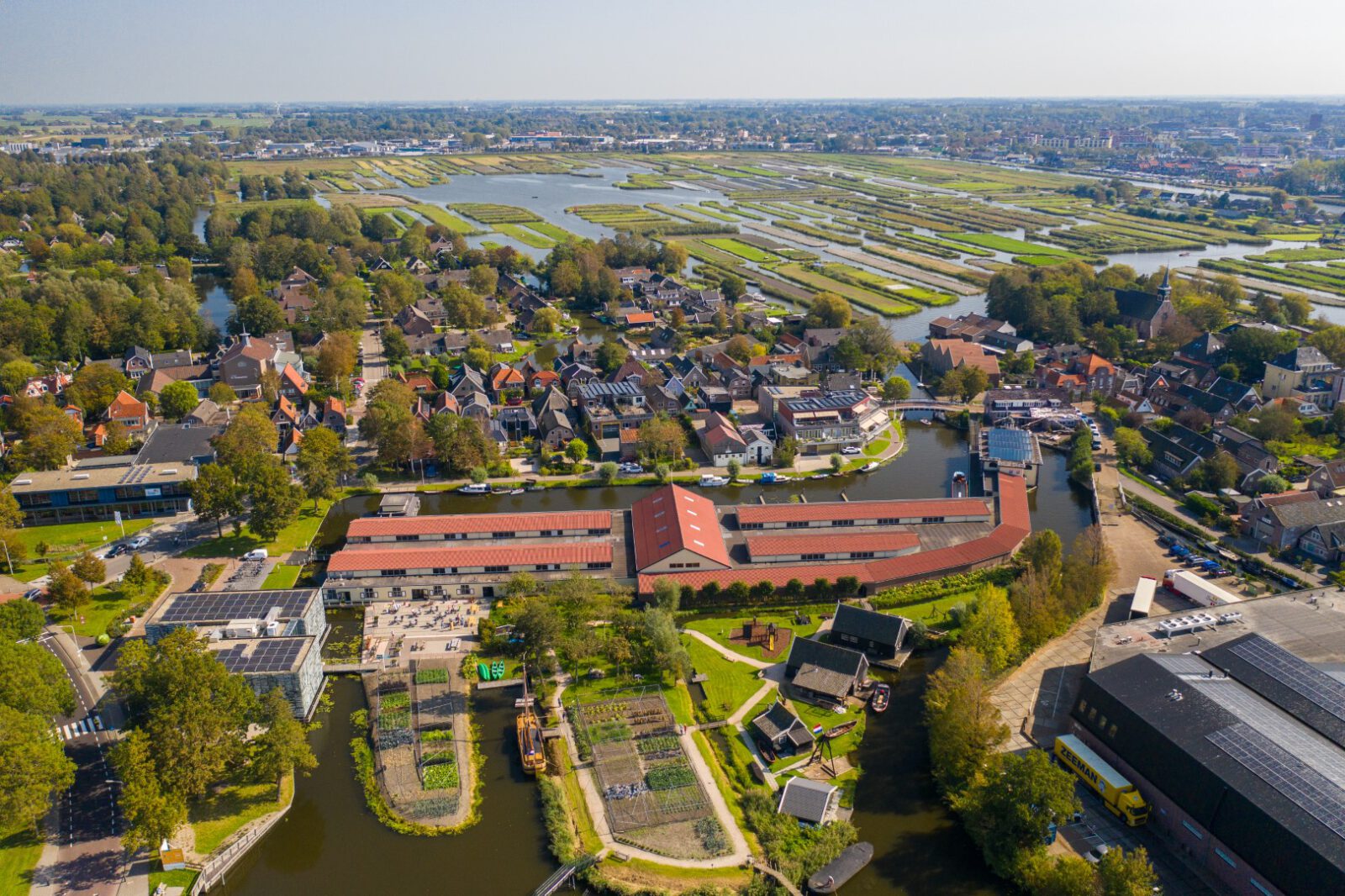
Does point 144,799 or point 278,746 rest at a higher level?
point 144,799

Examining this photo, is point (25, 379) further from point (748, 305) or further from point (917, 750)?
point (917, 750)

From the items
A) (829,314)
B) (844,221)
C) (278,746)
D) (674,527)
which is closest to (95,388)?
(674,527)

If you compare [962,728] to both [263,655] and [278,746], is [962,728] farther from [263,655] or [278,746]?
[263,655]

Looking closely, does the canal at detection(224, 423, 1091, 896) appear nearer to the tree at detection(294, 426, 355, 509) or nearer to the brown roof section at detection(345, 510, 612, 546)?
the brown roof section at detection(345, 510, 612, 546)

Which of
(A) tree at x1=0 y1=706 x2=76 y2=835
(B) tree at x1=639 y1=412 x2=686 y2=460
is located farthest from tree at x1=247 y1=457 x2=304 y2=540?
(B) tree at x1=639 y1=412 x2=686 y2=460

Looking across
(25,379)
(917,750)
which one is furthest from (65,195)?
(917,750)

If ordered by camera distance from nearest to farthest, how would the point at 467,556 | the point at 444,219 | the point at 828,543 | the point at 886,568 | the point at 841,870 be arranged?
the point at 841,870, the point at 886,568, the point at 467,556, the point at 828,543, the point at 444,219

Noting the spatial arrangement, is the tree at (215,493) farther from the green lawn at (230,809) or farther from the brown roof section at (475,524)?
the green lawn at (230,809)

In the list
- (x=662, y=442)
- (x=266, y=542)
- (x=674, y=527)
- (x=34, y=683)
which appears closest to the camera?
(x=34, y=683)

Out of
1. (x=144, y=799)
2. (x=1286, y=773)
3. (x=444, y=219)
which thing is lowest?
(x=144, y=799)

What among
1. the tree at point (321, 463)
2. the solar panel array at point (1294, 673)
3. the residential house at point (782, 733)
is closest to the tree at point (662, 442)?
the tree at point (321, 463)
